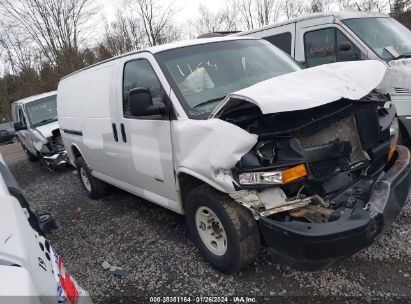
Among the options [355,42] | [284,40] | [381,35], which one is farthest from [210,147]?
[284,40]

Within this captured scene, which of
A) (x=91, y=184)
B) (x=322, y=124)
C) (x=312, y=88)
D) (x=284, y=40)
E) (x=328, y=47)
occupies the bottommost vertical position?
(x=91, y=184)

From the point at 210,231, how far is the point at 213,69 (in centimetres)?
→ 160

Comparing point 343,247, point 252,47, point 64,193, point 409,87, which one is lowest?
point 64,193

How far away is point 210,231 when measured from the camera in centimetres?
327

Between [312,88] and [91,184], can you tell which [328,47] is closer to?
[312,88]

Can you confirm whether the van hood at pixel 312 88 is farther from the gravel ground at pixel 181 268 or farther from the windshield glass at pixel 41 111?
the windshield glass at pixel 41 111

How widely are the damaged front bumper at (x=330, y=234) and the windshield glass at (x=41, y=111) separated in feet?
26.7

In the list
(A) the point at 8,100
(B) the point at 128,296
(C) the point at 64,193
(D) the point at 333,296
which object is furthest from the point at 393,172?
(A) the point at 8,100

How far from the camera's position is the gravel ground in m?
2.84

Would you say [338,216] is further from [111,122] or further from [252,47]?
[111,122]

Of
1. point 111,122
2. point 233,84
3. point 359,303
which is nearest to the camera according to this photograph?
point 359,303

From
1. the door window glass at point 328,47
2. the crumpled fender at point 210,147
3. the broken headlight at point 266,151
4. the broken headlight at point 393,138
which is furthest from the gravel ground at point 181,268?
the door window glass at point 328,47

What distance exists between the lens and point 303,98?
Answer: 2.53m

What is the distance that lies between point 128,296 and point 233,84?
7.25 feet
